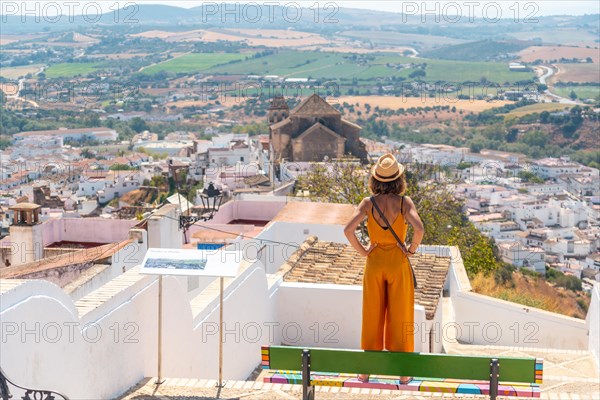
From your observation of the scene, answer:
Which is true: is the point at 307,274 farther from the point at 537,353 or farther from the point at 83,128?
the point at 83,128

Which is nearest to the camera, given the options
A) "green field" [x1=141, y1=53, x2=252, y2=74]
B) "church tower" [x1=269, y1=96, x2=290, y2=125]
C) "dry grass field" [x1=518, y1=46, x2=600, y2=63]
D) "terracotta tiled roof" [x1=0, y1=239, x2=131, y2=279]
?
"terracotta tiled roof" [x1=0, y1=239, x2=131, y2=279]

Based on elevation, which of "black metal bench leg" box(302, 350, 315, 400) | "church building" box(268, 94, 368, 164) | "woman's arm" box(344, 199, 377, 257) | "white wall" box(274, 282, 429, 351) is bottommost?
"church building" box(268, 94, 368, 164)

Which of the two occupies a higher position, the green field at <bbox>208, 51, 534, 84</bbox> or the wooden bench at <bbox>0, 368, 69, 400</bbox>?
the wooden bench at <bbox>0, 368, 69, 400</bbox>

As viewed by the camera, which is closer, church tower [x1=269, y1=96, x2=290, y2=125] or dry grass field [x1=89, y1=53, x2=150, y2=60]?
church tower [x1=269, y1=96, x2=290, y2=125]

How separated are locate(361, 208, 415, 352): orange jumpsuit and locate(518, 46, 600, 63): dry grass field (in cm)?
16642

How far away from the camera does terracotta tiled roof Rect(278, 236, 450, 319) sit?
9.12 metres

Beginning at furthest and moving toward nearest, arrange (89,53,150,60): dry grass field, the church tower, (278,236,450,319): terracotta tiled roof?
(89,53,150,60): dry grass field, the church tower, (278,236,450,319): terracotta tiled roof

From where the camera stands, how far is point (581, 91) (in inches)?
5384

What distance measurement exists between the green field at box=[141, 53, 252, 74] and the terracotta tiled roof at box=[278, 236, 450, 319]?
14162cm

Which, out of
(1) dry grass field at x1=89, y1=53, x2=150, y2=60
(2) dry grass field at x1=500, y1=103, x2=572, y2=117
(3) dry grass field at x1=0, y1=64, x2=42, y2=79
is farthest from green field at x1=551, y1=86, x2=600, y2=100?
(3) dry grass field at x1=0, y1=64, x2=42, y2=79

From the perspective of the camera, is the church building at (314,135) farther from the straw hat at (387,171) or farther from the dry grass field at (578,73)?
the dry grass field at (578,73)

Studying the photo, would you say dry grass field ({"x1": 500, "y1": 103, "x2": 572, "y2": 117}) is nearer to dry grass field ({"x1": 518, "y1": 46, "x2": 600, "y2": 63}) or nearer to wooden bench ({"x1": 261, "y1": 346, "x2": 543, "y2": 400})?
dry grass field ({"x1": 518, "y1": 46, "x2": 600, "y2": 63})

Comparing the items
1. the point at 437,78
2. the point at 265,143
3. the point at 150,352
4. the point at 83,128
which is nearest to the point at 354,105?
the point at 437,78

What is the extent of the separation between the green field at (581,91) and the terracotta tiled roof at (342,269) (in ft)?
403
